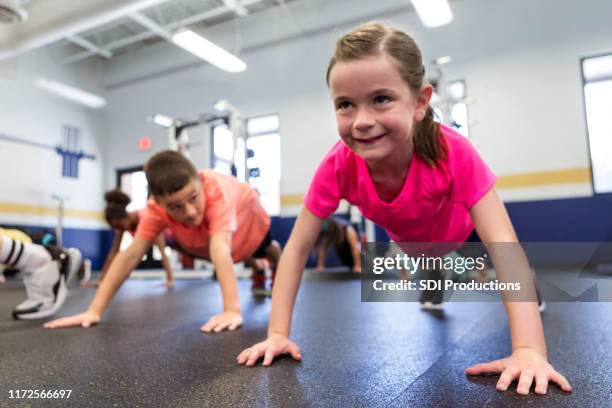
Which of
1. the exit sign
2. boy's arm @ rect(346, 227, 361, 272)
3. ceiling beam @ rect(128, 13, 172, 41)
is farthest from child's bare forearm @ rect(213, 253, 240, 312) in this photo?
the exit sign

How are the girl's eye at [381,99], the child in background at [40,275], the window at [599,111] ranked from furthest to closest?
the window at [599,111] → the child in background at [40,275] → the girl's eye at [381,99]

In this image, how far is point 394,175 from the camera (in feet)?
2.85

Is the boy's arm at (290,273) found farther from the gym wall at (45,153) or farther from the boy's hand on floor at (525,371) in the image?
the gym wall at (45,153)

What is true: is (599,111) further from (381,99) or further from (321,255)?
(381,99)

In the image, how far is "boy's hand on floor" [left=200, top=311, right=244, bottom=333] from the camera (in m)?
1.22

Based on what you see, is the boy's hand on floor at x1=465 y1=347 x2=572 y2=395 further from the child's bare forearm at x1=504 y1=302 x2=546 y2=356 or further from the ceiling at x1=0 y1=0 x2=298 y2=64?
the ceiling at x1=0 y1=0 x2=298 y2=64

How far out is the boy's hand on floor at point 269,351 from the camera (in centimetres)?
81

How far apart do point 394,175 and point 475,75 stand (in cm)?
366

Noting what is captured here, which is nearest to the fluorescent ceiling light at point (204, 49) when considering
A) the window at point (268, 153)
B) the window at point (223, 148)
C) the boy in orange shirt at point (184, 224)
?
the window at point (223, 148)

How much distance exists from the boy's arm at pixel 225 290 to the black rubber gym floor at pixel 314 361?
5 cm

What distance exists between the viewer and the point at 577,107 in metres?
3.68

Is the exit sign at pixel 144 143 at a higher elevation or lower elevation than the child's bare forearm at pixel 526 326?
higher

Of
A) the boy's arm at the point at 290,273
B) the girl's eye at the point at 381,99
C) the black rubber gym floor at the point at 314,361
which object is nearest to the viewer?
the black rubber gym floor at the point at 314,361

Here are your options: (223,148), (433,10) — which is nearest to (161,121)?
(223,148)
